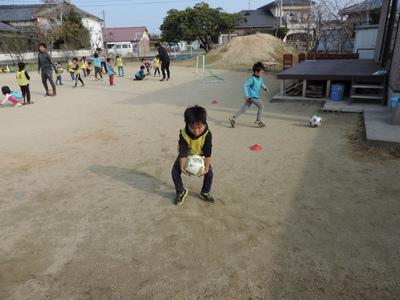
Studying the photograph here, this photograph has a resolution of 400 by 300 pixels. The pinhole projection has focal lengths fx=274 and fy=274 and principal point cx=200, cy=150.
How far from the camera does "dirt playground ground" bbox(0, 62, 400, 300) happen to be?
2.46 meters

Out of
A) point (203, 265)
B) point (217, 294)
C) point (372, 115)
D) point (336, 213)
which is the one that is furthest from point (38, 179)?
point (372, 115)

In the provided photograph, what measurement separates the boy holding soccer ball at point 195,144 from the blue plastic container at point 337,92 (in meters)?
Answer: 6.91

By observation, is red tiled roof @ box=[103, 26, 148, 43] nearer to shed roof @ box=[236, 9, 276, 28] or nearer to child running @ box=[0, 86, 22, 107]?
shed roof @ box=[236, 9, 276, 28]

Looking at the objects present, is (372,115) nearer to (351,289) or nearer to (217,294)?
(351,289)

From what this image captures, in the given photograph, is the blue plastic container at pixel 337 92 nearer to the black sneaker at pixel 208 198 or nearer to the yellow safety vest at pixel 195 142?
the black sneaker at pixel 208 198

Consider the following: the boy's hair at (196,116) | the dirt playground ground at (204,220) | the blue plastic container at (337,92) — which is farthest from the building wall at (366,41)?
the boy's hair at (196,116)

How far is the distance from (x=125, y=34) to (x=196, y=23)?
31.1 m

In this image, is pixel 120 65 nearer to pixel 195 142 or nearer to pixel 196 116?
pixel 195 142

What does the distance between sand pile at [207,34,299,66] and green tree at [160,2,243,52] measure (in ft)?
11.1

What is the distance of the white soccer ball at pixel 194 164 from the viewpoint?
11.1 feet

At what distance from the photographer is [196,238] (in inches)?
119

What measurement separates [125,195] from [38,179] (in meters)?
1.70

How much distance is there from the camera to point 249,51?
25141mm

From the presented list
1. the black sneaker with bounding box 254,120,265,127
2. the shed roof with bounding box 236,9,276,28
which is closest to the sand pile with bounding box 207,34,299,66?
the black sneaker with bounding box 254,120,265,127
